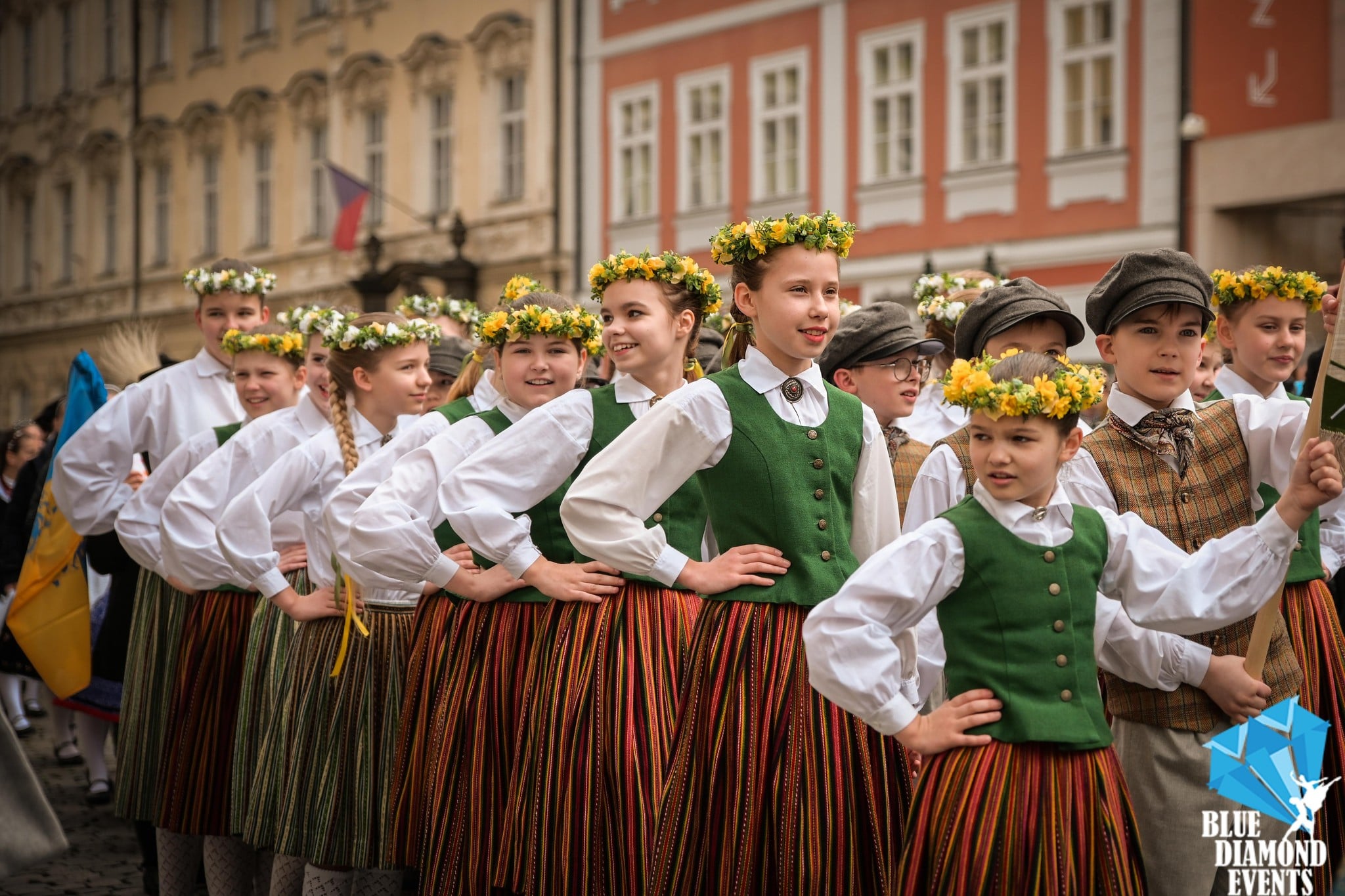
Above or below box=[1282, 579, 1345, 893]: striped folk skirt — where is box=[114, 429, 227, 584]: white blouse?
above

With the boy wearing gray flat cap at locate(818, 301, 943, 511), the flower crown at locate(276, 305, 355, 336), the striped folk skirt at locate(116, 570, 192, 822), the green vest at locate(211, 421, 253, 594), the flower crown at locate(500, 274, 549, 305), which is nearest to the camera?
the boy wearing gray flat cap at locate(818, 301, 943, 511)

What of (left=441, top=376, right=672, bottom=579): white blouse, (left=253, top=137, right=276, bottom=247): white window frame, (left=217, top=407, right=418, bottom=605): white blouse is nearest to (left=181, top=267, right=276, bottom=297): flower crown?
(left=217, top=407, right=418, bottom=605): white blouse

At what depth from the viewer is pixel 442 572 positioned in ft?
15.6

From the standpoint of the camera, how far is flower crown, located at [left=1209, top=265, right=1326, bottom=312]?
451 centimetres

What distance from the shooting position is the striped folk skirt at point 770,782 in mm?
3674

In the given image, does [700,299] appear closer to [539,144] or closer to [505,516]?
[505,516]

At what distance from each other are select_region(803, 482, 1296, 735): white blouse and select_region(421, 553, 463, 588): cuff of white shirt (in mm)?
1678

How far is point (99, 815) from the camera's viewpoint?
790 centimetres

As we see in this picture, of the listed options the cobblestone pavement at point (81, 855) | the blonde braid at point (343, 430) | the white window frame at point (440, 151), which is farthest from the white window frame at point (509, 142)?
the blonde braid at point (343, 430)

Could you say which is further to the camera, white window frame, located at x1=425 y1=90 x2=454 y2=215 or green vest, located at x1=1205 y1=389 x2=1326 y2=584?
white window frame, located at x1=425 y1=90 x2=454 y2=215

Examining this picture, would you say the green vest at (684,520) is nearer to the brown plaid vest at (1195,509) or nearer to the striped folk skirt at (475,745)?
the striped folk skirt at (475,745)

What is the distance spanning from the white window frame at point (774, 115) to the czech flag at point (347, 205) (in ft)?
19.3

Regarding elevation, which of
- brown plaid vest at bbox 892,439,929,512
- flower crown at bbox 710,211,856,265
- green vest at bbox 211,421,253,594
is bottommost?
brown plaid vest at bbox 892,439,929,512

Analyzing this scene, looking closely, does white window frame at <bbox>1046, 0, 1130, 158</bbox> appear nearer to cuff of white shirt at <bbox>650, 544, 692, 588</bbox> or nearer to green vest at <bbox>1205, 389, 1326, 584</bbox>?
green vest at <bbox>1205, 389, 1326, 584</bbox>
